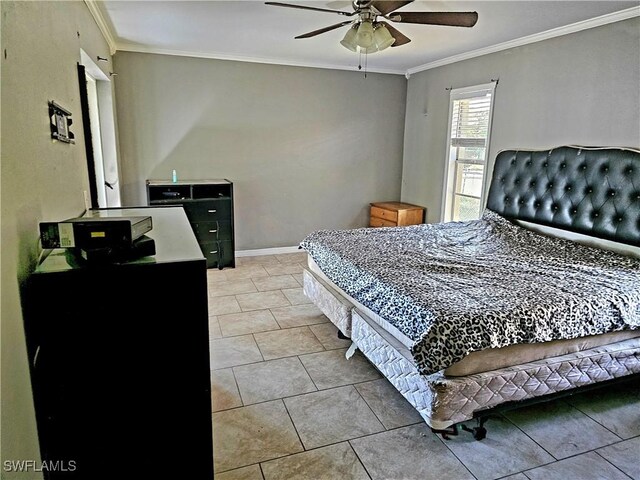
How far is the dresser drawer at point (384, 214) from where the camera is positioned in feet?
17.1

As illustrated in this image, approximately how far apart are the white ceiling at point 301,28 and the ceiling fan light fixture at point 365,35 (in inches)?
13.0

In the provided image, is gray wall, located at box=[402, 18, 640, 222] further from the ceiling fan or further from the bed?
the ceiling fan

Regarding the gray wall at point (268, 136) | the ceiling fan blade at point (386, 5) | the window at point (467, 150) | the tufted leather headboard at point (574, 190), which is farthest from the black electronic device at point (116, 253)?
the window at point (467, 150)

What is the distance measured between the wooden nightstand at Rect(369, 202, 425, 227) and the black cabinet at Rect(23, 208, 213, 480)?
4.09 meters

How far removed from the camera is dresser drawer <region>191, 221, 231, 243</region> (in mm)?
4555

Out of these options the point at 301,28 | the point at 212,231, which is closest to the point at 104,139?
the point at 212,231

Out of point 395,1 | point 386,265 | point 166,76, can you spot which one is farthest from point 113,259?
point 166,76

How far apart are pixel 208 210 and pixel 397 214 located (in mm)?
2261

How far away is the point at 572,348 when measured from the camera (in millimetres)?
2201

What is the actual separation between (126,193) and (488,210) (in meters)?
3.81

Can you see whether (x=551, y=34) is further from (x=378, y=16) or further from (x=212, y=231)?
(x=212, y=231)

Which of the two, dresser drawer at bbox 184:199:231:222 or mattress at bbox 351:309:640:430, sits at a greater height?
dresser drawer at bbox 184:199:231:222

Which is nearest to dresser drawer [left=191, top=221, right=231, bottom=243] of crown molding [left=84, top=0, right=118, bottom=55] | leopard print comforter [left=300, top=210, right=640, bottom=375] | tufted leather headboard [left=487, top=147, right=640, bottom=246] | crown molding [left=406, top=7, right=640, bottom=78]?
leopard print comforter [left=300, top=210, right=640, bottom=375]

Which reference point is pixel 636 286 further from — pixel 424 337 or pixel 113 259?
pixel 113 259
